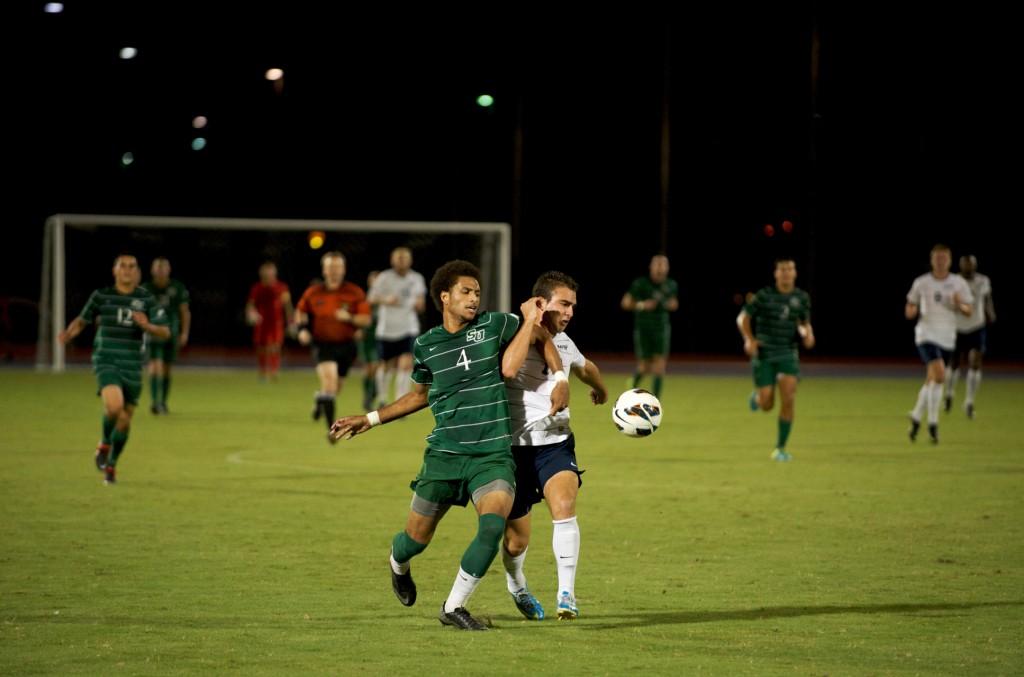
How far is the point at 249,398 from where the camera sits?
81.0 ft

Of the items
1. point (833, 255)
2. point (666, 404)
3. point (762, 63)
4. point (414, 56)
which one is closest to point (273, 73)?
point (414, 56)

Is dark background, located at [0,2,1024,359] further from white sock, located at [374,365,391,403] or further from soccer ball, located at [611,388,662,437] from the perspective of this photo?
soccer ball, located at [611,388,662,437]

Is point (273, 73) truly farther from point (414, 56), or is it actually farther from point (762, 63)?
point (762, 63)

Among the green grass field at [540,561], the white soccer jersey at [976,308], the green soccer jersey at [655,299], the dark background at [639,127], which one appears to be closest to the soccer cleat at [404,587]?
the green grass field at [540,561]

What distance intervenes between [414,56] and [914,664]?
36.7 m

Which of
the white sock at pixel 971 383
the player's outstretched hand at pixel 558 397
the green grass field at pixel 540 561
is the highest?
the player's outstretched hand at pixel 558 397

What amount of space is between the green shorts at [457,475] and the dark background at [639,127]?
2925 cm

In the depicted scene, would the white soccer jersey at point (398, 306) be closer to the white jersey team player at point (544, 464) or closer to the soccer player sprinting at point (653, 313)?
the soccer player sprinting at point (653, 313)

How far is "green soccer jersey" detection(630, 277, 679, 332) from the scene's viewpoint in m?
24.0

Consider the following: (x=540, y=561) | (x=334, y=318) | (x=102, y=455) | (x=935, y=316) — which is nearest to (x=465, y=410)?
(x=540, y=561)

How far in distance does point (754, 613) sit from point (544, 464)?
1340mm

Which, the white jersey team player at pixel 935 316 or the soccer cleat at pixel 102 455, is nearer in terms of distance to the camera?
the soccer cleat at pixel 102 455

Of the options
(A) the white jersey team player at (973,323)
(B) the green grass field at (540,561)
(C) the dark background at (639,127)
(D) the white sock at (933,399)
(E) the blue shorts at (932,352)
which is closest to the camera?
(B) the green grass field at (540,561)

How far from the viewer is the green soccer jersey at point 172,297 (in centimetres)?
2223
